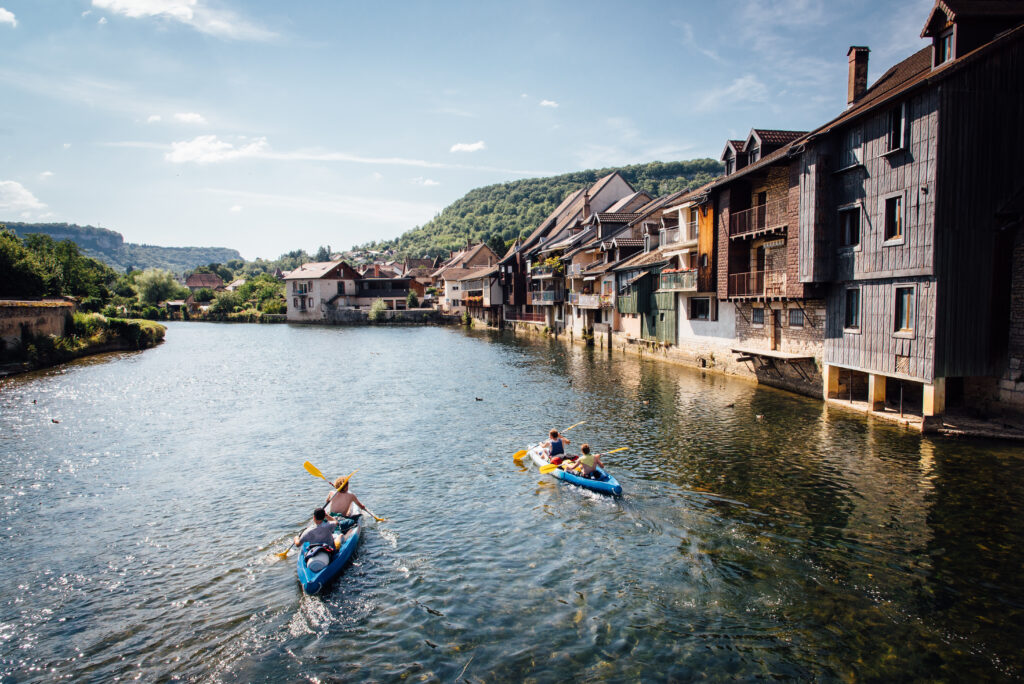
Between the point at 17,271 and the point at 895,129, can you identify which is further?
the point at 17,271

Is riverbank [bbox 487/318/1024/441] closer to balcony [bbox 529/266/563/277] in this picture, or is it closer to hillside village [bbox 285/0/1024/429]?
hillside village [bbox 285/0/1024/429]

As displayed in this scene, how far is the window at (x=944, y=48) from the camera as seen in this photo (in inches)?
847

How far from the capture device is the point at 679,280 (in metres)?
41.8

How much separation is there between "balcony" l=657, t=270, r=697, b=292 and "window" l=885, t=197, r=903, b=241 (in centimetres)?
1639

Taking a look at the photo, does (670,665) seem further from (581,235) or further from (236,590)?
(581,235)

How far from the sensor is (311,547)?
42.4 feet

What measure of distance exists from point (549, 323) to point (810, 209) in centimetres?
4890

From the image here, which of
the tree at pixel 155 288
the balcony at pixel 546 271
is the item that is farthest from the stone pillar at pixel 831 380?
the tree at pixel 155 288

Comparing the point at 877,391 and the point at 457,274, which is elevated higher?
A: the point at 457,274

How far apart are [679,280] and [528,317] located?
42041 millimetres

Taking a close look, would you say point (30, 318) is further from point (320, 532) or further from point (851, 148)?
point (851, 148)

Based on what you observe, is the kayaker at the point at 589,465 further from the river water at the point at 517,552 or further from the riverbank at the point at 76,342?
the riverbank at the point at 76,342

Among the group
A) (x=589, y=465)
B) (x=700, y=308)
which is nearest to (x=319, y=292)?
(x=700, y=308)

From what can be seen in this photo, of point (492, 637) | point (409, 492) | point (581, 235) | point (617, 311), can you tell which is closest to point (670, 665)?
point (492, 637)
